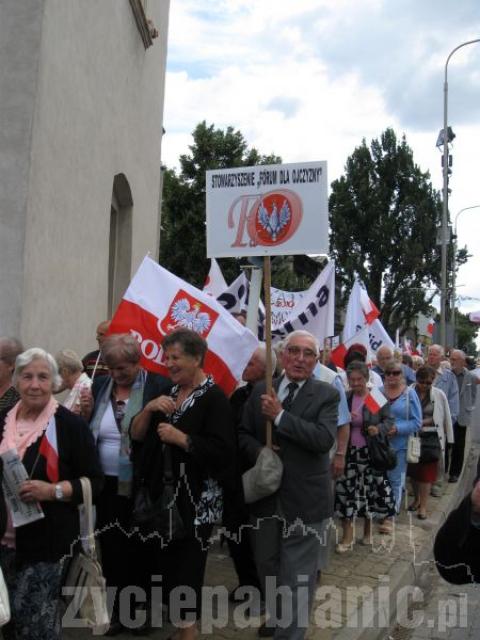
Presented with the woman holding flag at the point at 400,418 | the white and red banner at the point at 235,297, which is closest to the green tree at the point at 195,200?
the white and red banner at the point at 235,297

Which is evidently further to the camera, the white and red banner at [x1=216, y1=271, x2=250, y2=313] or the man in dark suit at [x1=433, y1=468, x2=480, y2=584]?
the white and red banner at [x1=216, y1=271, x2=250, y2=313]

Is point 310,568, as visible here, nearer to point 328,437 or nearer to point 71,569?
point 328,437

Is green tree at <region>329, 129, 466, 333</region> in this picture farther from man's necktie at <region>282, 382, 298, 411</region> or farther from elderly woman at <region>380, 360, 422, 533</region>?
man's necktie at <region>282, 382, 298, 411</region>

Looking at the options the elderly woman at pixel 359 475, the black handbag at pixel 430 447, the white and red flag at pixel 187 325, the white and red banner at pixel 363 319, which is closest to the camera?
the white and red flag at pixel 187 325

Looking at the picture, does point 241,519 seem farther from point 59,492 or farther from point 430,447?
point 430,447

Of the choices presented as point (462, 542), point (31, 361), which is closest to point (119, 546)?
point (31, 361)

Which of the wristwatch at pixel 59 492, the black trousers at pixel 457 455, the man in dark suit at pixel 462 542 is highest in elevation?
the man in dark suit at pixel 462 542

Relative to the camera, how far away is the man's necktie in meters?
4.05


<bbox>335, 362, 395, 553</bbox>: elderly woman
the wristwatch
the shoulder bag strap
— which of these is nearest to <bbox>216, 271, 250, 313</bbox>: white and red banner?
<bbox>335, 362, 395, 553</bbox>: elderly woman

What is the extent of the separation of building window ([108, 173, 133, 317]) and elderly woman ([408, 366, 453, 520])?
191 inches

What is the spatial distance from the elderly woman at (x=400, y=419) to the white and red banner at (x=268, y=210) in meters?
2.74

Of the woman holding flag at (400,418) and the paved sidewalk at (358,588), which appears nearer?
the paved sidewalk at (358,588)

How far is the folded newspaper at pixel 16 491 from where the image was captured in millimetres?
3148

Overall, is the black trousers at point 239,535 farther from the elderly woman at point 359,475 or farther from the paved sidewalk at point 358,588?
the elderly woman at point 359,475
